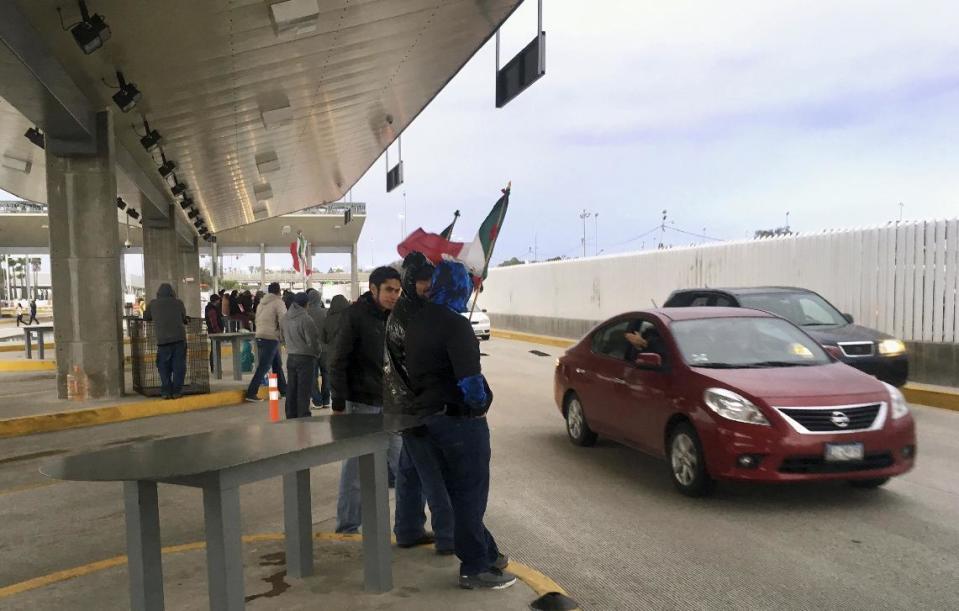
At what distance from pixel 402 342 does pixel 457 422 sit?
60cm

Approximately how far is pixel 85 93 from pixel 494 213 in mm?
7490

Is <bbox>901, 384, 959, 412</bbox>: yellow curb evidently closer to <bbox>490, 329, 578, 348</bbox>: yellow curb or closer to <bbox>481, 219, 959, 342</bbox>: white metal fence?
<bbox>481, 219, 959, 342</bbox>: white metal fence

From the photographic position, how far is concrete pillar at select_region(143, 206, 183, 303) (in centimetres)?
2409

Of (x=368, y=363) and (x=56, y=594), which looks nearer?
(x=56, y=594)

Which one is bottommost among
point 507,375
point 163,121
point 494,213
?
point 507,375

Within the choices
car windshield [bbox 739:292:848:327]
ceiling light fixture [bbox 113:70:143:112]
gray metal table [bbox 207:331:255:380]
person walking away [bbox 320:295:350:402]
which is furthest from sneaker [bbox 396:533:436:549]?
gray metal table [bbox 207:331:255:380]

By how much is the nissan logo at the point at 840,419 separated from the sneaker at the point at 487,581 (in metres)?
3.07

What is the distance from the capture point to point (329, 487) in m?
7.10

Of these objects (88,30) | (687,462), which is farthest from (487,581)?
(88,30)

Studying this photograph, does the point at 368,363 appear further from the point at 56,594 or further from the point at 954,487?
the point at 954,487

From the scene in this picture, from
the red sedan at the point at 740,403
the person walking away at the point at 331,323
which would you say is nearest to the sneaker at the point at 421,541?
the red sedan at the point at 740,403

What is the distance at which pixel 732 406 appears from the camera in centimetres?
611

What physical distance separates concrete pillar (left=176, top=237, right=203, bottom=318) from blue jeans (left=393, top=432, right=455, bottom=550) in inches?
971

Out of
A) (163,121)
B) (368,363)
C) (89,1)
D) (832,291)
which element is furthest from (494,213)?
(832,291)
